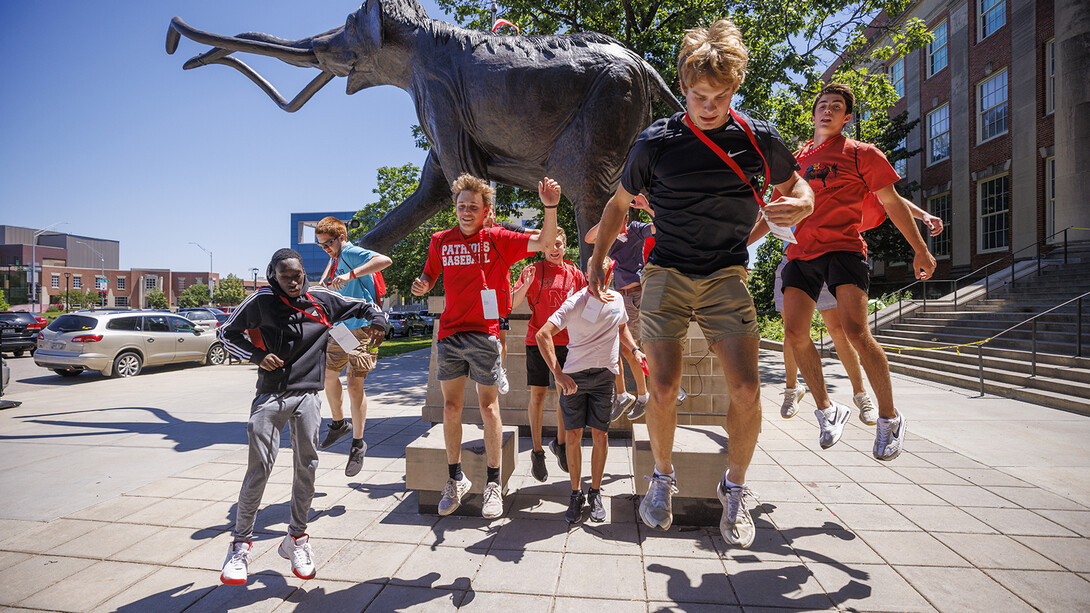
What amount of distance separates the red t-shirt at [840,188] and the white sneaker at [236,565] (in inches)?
145

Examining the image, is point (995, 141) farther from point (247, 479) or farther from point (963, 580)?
point (247, 479)

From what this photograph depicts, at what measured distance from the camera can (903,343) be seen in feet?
42.4

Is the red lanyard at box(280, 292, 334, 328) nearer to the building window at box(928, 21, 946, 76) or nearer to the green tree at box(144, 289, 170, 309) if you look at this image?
the building window at box(928, 21, 946, 76)

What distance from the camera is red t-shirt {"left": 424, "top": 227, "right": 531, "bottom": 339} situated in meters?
3.57

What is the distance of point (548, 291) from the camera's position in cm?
467

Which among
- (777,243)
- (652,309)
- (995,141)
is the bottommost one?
(652,309)

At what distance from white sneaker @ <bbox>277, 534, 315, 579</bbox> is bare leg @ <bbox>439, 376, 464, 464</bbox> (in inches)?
38.4

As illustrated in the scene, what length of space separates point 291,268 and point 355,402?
203 cm

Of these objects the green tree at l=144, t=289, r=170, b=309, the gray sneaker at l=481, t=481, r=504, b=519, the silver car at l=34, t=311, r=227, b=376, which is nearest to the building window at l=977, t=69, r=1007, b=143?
the gray sneaker at l=481, t=481, r=504, b=519

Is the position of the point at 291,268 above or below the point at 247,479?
above

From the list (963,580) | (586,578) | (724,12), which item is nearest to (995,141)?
(724,12)

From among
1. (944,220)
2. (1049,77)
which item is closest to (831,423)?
(1049,77)

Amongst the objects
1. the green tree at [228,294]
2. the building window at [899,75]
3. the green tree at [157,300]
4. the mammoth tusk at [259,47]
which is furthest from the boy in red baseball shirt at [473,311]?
the green tree at [157,300]

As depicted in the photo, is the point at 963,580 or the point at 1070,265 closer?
the point at 963,580
